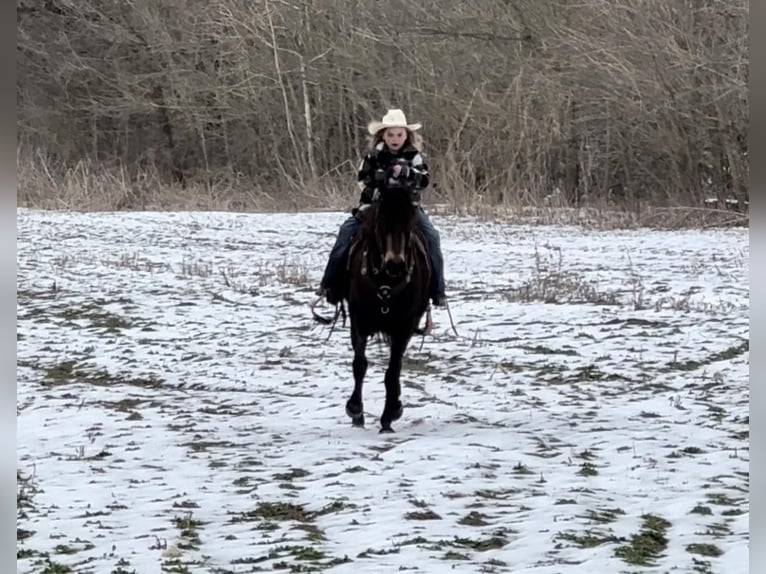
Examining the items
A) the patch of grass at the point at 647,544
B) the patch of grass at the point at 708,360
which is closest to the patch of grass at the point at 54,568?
the patch of grass at the point at 647,544

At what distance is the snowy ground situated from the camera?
6.02m

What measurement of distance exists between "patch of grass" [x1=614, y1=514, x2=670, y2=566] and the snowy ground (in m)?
0.02

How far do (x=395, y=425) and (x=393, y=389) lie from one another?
33 centimetres

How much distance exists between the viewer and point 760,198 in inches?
135

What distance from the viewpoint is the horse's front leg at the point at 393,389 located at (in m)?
8.88

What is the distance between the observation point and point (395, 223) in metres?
8.26

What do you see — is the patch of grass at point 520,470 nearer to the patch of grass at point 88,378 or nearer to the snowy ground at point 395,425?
the snowy ground at point 395,425

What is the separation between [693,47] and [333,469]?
58.8ft

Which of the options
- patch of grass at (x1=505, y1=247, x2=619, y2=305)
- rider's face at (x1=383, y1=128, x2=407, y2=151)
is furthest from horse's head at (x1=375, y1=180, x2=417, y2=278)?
patch of grass at (x1=505, y1=247, x2=619, y2=305)

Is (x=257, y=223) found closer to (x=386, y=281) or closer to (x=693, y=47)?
(x=693, y=47)

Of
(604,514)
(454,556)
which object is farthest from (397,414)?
(454,556)

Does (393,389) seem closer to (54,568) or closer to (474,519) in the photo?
(474,519)

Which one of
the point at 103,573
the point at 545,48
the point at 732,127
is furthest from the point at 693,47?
the point at 103,573

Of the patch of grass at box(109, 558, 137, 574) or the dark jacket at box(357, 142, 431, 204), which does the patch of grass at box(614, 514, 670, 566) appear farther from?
the dark jacket at box(357, 142, 431, 204)
